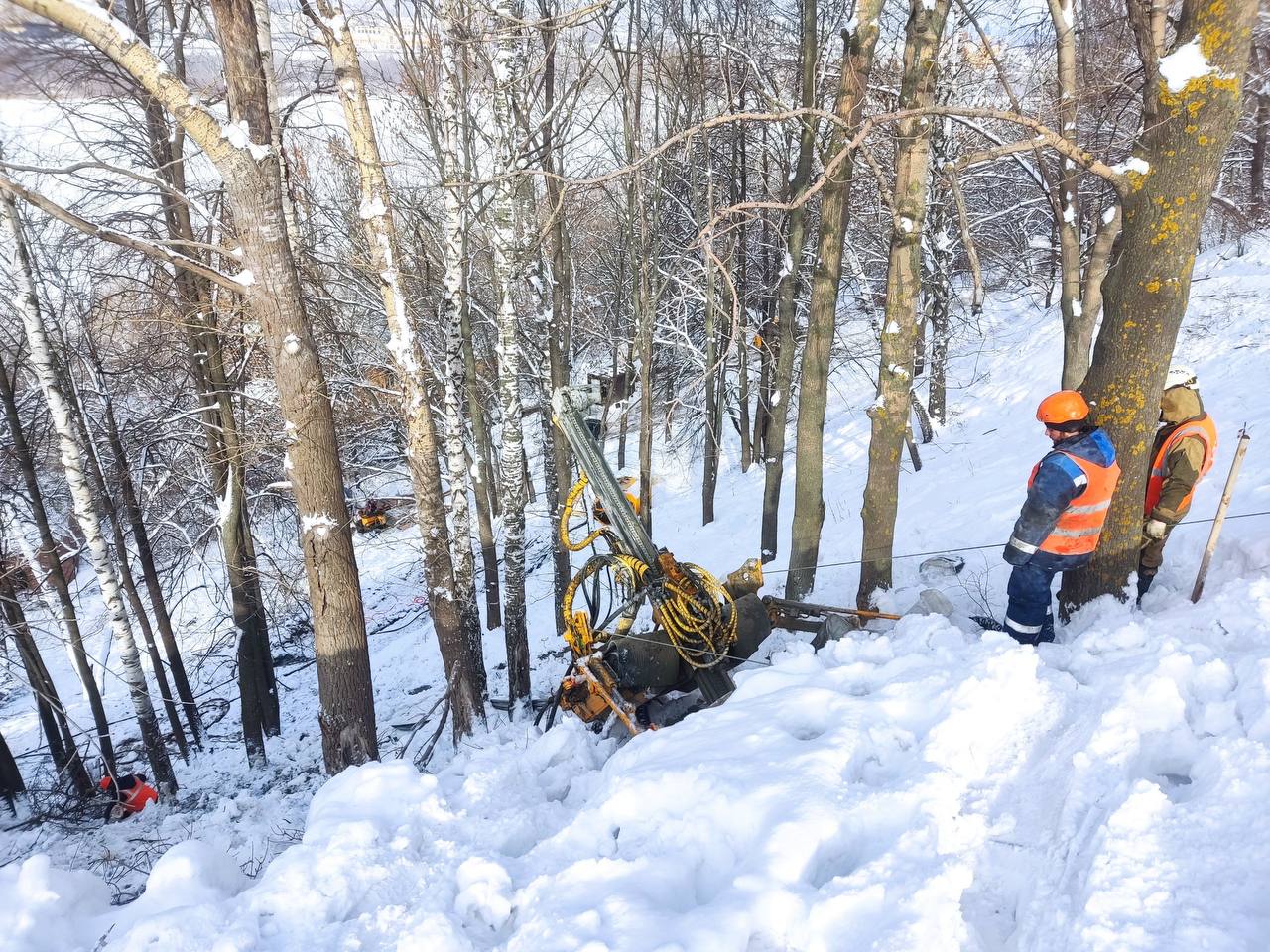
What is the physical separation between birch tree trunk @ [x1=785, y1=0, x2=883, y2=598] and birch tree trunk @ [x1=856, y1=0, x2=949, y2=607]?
250 mm

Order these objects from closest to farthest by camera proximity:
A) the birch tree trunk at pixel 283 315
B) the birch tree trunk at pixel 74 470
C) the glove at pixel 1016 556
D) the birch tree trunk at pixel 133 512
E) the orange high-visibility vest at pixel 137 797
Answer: the birch tree trunk at pixel 283 315 < the glove at pixel 1016 556 < the birch tree trunk at pixel 74 470 < the orange high-visibility vest at pixel 137 797 < the birch tree trunk at pixel 133 512

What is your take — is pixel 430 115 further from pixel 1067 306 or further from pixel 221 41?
pixel 1067 306

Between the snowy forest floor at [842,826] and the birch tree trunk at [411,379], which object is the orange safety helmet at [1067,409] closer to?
the snowy forest floor at [842,826]

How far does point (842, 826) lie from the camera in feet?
8.25

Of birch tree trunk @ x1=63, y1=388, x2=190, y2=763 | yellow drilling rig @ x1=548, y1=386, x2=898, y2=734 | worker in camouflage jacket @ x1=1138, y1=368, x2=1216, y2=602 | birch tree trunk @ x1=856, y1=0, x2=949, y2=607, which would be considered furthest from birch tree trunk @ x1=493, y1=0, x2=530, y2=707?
worker in camouflage jacket @ x1=1138, y1=368, x2=1216, y2=602

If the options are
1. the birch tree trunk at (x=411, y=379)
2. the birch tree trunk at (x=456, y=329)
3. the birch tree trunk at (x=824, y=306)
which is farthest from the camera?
the birch tree trunk at (x=456, y=329)

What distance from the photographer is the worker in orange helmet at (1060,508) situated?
4.15 metres

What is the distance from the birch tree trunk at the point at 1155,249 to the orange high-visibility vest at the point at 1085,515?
27cm

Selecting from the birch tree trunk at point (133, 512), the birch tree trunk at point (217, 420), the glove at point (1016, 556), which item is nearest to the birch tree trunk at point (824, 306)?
the glove at point (1016, 556)

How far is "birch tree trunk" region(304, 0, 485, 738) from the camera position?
550cm

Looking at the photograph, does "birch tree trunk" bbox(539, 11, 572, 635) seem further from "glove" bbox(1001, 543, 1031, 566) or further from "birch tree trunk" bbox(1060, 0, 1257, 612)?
"birch tree trunk" bbox(1060, 0, 1257, 612)

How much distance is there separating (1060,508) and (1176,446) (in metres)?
1.37

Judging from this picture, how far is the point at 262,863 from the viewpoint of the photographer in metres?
4.16

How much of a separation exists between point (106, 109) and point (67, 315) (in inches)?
103
